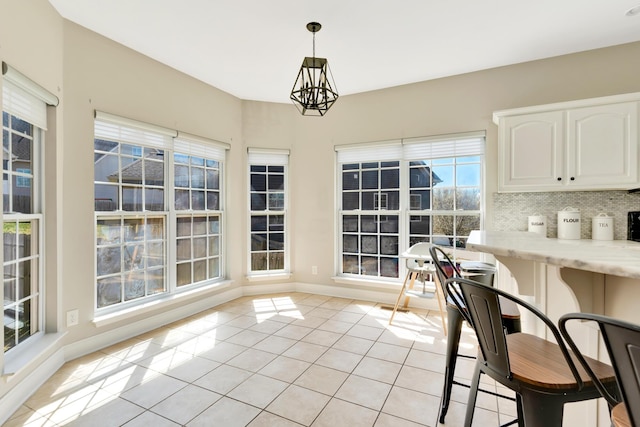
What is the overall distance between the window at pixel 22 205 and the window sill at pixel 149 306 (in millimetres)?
476

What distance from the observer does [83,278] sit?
2.81 metres

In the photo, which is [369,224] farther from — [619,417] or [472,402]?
[619,417]

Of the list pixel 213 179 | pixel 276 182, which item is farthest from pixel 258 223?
pixel 213 179

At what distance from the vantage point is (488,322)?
1.12m

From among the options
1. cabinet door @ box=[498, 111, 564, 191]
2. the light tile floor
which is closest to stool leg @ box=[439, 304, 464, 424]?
the light tile floor

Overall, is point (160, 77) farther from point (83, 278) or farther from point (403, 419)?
point (403, 419)

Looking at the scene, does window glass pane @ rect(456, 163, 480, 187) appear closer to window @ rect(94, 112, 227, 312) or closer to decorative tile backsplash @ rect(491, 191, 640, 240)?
decorative tile backsplash @ rect(491, 191, 640, 240)

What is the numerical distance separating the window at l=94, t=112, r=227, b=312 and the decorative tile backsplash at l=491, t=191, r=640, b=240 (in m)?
3.52

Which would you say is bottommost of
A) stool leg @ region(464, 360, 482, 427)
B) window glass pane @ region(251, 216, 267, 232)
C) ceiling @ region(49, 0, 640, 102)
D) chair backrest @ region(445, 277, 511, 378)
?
stool leg @ region(464, 360, 482, 427)

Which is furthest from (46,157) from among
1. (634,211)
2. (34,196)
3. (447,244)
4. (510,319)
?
(634,211)

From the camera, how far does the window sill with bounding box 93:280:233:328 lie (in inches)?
114

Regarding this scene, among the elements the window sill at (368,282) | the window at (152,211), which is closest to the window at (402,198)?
the window sill at (368,282)

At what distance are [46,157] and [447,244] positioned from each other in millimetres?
4097

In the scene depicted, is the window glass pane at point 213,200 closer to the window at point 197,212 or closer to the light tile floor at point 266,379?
the window at point 197,212
